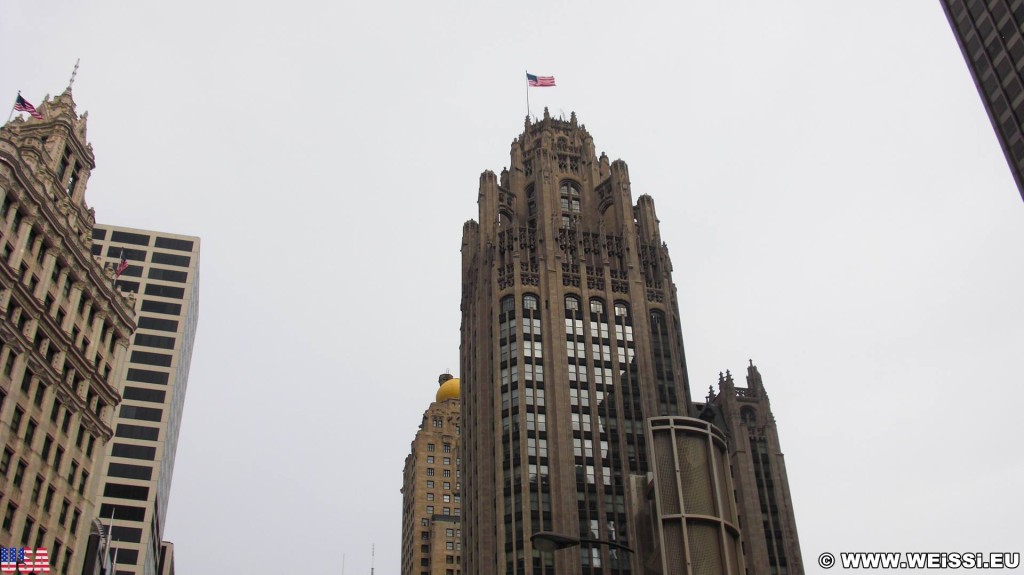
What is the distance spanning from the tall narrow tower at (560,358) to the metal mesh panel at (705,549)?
72.7m

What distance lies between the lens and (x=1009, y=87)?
8962 centimetres

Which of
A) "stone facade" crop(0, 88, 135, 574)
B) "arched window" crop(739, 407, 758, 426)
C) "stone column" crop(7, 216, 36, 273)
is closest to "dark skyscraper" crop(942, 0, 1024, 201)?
"arched window" crop(739, 407, 758, 426)

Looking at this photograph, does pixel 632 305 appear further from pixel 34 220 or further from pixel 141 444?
pixel 34 220

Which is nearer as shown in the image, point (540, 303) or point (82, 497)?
point (82, 497)

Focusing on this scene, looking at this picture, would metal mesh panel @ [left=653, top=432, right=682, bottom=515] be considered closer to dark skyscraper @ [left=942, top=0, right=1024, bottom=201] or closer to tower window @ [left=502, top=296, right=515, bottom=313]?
dark skyscraper @ [left=942, top=0, right=1024, bottom=201]

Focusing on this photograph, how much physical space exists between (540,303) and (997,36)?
57.4 m

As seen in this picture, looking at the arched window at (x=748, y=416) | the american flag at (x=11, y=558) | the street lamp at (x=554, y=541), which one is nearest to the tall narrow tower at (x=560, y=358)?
the arched window at (x=748, y=416)

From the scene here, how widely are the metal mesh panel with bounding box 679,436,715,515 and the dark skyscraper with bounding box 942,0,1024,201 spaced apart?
77.3 m

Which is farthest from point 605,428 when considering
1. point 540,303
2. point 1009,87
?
point 1009,87

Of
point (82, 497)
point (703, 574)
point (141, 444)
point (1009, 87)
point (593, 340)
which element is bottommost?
point (703, 574)

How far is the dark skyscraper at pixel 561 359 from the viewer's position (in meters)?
105

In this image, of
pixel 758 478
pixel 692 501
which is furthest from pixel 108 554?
pixel 692 501

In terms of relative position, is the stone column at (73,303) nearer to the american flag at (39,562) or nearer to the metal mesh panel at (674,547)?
the american flag at (39,562)

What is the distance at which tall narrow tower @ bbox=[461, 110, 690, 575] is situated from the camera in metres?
105
